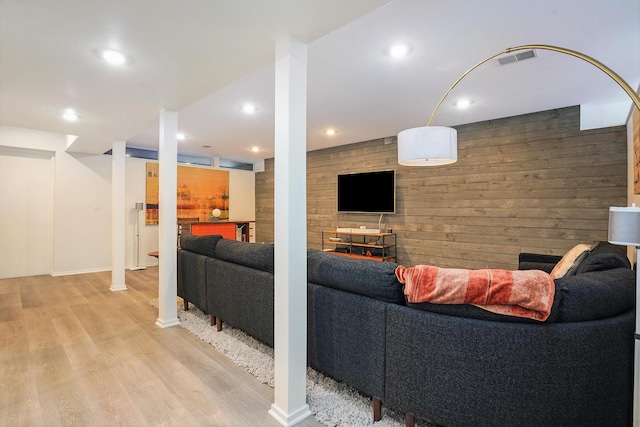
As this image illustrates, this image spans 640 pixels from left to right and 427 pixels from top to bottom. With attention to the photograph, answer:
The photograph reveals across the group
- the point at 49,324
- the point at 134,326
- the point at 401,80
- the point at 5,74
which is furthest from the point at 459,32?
the point at 49,324

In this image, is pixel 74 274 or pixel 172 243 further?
pixel 74 274

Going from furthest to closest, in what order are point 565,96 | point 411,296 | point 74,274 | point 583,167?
point 74,274
point 583,167
point 565,96
point 411,296

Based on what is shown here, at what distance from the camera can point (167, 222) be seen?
10.8 ft

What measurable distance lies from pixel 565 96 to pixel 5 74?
5303 mm

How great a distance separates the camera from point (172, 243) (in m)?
3.34

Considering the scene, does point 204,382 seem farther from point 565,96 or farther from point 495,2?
point 565,96

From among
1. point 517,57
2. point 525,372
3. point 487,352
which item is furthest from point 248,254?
point 517,57

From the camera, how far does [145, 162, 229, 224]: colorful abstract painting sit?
6.61m

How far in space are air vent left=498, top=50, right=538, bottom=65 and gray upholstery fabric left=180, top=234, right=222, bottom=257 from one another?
3.07 metres

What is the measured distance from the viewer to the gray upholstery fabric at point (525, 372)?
53.8 inches

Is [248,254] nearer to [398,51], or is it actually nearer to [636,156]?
[398,51]

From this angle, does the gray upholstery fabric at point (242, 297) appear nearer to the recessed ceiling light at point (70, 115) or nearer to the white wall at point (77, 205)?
the recessed ceiling light at point (70, 115)

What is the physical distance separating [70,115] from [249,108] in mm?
1979

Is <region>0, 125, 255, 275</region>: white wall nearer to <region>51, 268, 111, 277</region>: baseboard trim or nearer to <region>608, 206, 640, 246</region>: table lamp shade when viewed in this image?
<region>51, 268, 111, 277</region>: baseboard trim
